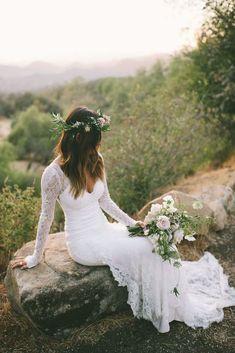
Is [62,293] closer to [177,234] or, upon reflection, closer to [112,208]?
[112,208]

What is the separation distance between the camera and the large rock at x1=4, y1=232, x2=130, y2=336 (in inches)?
160

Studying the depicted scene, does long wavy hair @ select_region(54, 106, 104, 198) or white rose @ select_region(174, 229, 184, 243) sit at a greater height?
long wavy hair @ select_region(54, 106, 104, 198)

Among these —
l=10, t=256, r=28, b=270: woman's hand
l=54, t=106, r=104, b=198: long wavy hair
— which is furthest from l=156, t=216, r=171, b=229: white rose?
l=10, t=256, r=28, b=270: woman's hand

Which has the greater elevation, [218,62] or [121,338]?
[218,62]

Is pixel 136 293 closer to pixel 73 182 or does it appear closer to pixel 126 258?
pixel 126 258

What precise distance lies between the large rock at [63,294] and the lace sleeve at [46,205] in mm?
121

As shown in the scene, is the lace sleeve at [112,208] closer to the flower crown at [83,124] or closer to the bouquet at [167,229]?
the bouquet at [167,229]

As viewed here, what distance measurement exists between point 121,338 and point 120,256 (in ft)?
2.69

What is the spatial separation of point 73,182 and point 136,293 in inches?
51.0

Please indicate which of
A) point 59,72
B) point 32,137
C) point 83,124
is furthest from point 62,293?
point 59,72

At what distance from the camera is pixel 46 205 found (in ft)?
13.8

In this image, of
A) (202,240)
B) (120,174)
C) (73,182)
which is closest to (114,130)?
(120,174)

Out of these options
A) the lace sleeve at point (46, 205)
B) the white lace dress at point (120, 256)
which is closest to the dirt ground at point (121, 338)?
the white lace dress at point (120, 256)

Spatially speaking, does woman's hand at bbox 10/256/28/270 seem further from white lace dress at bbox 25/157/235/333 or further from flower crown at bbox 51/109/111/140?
flower crown at bbox 51/109/111/140
